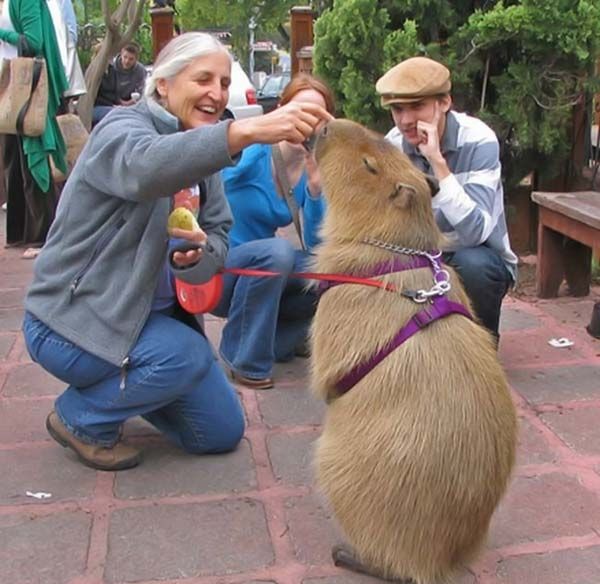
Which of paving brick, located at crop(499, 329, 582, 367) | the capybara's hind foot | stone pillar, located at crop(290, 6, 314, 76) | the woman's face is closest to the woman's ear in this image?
the woman's face

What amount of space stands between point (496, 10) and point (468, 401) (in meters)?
3.46

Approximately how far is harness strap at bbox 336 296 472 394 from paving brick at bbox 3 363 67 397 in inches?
78.3

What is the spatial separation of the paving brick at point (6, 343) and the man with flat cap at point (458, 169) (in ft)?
7.39

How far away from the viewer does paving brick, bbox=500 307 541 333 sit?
15.7 feet

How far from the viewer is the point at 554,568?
2.62m

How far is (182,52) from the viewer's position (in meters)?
2.94

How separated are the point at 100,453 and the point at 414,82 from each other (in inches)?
73.1

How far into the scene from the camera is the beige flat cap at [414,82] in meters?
3.45

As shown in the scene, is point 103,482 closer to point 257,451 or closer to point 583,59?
point 257,451

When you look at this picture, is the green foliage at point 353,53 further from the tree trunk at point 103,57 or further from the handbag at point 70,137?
the tree trunk at point 103,57

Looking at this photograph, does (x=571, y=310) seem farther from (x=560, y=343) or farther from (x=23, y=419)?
(x=23, y=419)

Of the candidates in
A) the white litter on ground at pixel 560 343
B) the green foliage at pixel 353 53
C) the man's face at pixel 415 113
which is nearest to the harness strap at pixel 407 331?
the man's face at pixel 415 113

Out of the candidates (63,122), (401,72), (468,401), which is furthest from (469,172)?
(63,122)

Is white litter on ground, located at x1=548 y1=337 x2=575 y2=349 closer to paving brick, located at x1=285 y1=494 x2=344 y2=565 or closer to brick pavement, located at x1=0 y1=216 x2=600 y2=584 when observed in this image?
brick pavement, located at x1=0 y1=216 x2=600 y2=584
